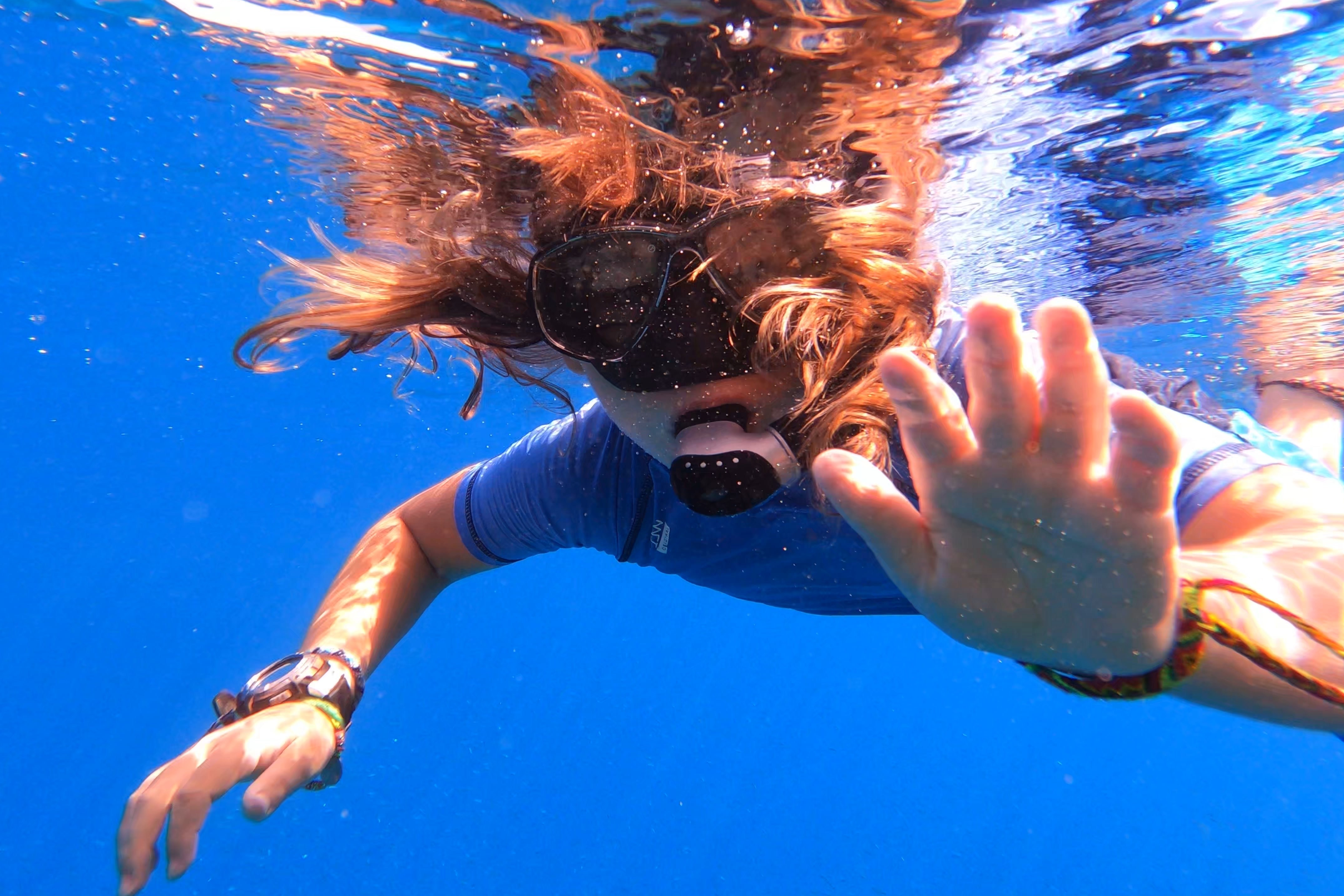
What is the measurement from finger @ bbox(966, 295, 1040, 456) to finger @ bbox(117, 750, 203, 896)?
1857 millimetres

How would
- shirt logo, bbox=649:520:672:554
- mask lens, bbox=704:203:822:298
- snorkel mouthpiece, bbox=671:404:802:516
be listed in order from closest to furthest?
snorkel mouthpiece, bbox=671:404:802:516
mask lens, bbox=704:203:822:298
shirt logo, bbox=649:520:672:554

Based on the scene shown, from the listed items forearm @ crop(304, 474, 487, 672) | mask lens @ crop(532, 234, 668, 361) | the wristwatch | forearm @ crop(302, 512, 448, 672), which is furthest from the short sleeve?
the wristwatch

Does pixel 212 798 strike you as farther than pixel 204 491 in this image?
No

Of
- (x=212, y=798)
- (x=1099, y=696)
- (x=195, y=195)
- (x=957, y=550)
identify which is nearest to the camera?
(x=957, y=550)

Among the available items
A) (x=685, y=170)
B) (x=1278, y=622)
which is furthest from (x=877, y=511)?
(x=685, y=170)

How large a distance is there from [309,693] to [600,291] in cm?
162

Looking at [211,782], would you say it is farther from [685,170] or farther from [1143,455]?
[685,170]

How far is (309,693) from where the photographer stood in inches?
90.0

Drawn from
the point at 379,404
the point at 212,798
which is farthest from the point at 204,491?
the point at 212,798

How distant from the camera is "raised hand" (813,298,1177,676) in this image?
1037 mm

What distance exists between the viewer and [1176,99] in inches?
178

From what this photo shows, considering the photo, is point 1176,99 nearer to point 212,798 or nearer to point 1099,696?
point 1099,696

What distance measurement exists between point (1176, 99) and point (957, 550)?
189 inches

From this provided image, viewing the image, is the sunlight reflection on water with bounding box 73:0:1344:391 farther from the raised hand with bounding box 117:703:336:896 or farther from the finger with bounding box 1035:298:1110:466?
the raised hand with bounding box 117:703:336:896
